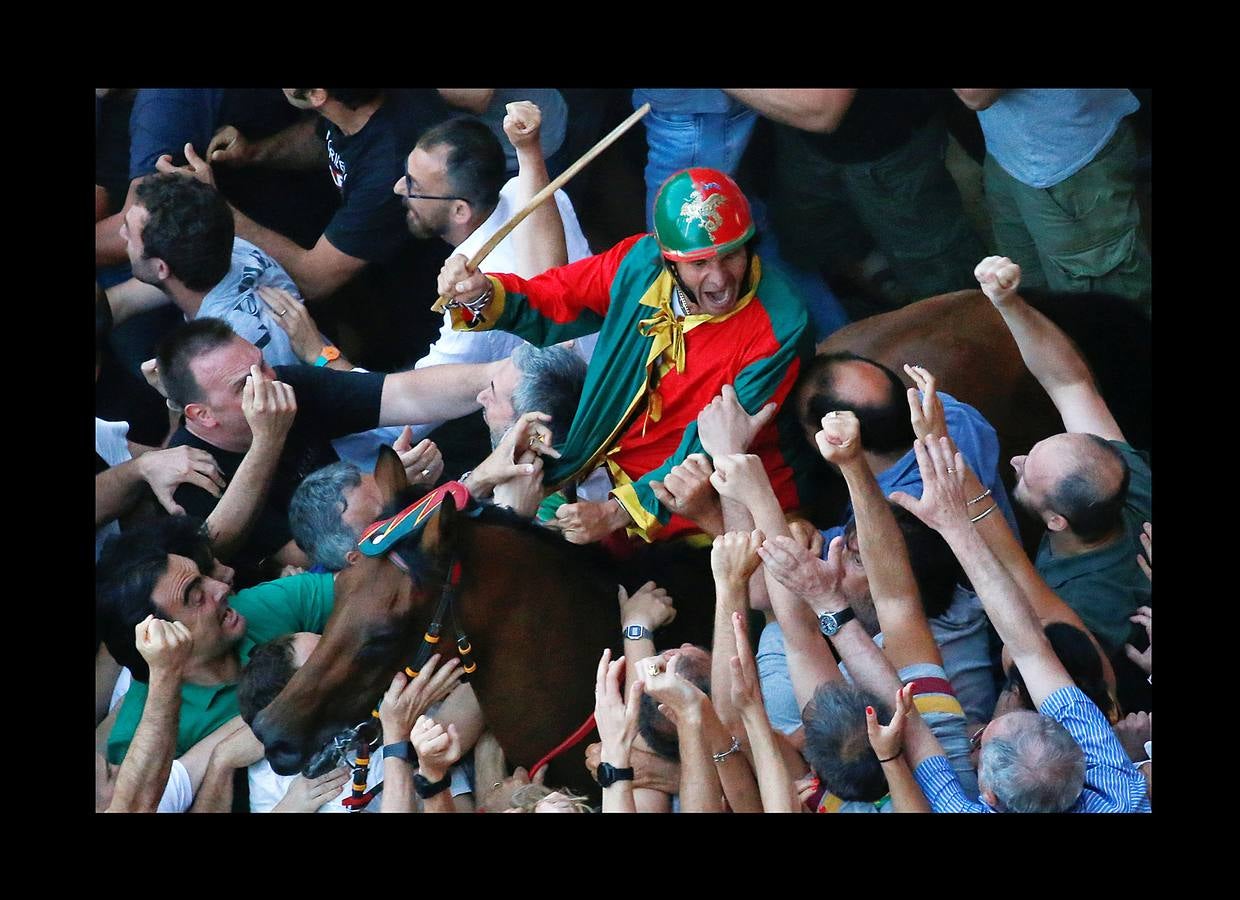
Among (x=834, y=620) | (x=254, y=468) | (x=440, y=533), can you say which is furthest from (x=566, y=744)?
(x=254, y=468)

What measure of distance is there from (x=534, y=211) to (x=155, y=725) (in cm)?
231

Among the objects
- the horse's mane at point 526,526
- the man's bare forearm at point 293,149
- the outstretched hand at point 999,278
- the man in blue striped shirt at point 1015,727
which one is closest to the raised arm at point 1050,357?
the outstretched hand at point 999,278

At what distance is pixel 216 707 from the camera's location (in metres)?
7.78

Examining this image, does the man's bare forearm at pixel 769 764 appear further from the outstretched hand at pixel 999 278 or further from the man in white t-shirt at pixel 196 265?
the man in white t-shirt at pixel 196 265

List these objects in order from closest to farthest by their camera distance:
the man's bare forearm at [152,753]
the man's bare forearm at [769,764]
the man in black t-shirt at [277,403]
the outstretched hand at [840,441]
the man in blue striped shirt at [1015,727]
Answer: the man in blue striped shirt at [1015,727], the man's bare forearm at [769,764], the outstretched hand at [840,441], the man's bare forearm at [152,753], the man in black t-shirt at [277,403]

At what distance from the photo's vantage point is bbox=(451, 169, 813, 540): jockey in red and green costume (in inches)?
304

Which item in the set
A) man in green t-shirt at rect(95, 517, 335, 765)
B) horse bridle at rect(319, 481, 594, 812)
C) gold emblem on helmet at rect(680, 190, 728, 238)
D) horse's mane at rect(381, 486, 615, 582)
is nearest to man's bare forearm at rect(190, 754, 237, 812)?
man in green t-shirt at rect(95, 517, 335, 765)

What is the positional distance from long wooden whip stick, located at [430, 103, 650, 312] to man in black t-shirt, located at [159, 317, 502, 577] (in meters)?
0.36

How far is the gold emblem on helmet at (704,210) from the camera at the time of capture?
24.7ft

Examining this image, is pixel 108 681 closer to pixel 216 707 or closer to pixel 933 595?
pixel 216 707

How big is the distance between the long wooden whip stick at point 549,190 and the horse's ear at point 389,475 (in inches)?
22.2

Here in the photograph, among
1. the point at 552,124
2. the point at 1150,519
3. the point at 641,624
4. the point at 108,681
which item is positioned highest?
the point at 552,124

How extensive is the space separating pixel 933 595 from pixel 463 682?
1.71 m
